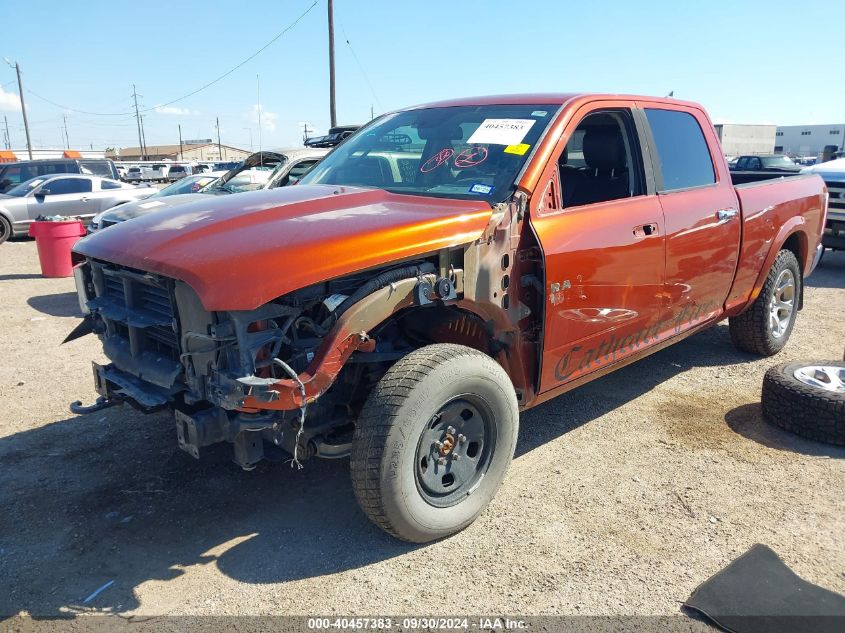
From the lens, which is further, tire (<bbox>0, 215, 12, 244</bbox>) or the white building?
the white building

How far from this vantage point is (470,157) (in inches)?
142

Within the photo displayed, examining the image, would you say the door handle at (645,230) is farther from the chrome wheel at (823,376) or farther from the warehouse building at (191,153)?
the warehouse building at (191,153)

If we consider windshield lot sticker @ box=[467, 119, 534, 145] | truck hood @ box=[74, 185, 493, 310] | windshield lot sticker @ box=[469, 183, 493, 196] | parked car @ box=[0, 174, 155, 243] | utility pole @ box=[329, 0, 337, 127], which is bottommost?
parked car @ box=[0, 174, 155, 243]

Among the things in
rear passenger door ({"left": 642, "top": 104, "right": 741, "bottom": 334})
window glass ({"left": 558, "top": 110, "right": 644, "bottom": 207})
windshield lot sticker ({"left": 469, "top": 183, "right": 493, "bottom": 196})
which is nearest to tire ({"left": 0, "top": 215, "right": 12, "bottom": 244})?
window glass ({"left": 558, "top": 110, "right": 644, "bottom": 207})

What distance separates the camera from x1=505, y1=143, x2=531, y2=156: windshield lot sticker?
3439 mm

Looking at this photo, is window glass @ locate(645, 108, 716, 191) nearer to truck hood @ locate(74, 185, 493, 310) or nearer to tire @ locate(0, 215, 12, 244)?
truck hood @ locate(74, 185, 493, 310)

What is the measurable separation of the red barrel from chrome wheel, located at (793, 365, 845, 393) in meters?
9.45

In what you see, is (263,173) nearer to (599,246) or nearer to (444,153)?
(444,153)

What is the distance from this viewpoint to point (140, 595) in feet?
9.09

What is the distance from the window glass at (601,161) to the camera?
4078 millimetres

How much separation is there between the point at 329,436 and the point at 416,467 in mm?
453

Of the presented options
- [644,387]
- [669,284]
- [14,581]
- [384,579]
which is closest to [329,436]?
[384,579]

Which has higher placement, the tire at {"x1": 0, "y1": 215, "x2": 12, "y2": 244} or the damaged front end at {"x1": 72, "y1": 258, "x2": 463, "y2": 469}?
the damaged front end at {"x1": 72, "y1": 258, "x2": 463, "y2": 469}

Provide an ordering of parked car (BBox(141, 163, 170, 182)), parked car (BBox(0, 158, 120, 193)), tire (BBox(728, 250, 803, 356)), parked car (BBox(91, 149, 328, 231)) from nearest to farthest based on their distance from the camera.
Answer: tire (BBox(728, 250, 803, 356)), parked car (BBox(91, 149, 328, 231)), parked car (BBox(0, 158, 120, 193)), parked car (BBox(141, 163, 170, 182))
